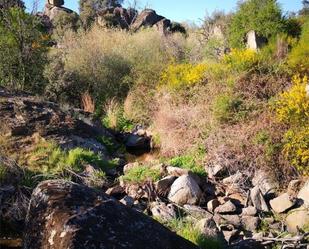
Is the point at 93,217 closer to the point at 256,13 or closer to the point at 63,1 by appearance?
the point at 256,13

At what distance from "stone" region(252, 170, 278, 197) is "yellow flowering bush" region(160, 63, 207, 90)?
13.3ft

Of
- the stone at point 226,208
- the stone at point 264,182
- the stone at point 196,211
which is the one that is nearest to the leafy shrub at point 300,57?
the stone at point 264,182

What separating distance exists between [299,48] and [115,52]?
6.03 metres

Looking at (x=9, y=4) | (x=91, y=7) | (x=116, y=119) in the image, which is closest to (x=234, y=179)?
(x=116, y=119)

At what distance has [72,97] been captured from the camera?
47.0ft

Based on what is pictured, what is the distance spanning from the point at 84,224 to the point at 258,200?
486cm

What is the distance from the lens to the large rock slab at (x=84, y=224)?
3.42 meters

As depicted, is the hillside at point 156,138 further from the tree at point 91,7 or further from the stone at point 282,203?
the tree at point 91,7

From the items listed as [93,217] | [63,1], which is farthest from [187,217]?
[63,1]

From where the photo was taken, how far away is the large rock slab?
11.2 ft

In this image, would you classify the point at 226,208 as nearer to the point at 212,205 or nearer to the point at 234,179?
the point at 212,205

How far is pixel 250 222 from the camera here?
707 cm

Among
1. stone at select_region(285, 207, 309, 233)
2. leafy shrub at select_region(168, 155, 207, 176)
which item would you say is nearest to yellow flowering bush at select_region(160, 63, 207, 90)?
leafy shrub at select_region(168, 155, 207, 176)

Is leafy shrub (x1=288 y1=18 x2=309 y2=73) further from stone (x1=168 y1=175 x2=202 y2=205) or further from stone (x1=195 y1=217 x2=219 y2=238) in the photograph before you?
stone (x1=195 y1=217 x2=219 y2=238)
